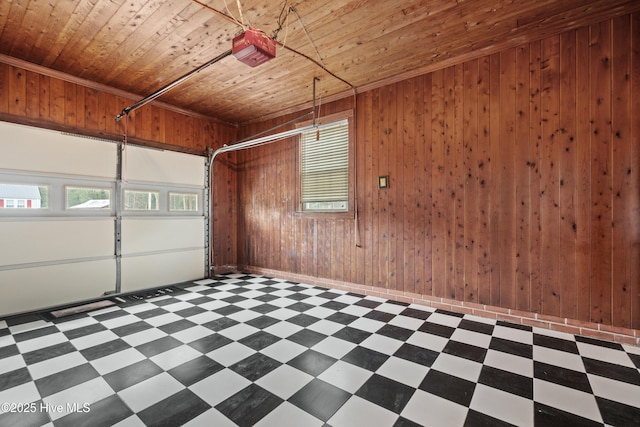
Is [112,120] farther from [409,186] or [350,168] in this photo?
[409,186]

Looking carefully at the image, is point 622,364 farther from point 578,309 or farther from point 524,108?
point 524,108

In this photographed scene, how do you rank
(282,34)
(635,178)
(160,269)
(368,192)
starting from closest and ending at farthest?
(635,178) < (282,34) < (368,192) < (160,269)

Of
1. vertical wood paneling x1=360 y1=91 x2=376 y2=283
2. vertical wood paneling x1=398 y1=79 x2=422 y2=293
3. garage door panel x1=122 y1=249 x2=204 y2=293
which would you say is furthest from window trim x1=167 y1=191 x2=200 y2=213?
vertical wood paneling x1=398 y1=79 x2=422 y2=293

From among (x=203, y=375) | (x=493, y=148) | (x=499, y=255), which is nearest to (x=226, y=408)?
(x=203, y=375)

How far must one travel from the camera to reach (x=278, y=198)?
558 centimetres

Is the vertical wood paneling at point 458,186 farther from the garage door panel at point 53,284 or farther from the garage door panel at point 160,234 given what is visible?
the garage door panel at point 53,284

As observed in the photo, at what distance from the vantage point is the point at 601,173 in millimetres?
2840

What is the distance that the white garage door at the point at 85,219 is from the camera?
137 inches

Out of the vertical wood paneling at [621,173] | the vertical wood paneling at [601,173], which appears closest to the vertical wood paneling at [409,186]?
the vertical wood paneling at [601,173]

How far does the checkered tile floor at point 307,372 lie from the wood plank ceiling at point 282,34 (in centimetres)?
293

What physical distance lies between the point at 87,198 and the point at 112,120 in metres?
1.26

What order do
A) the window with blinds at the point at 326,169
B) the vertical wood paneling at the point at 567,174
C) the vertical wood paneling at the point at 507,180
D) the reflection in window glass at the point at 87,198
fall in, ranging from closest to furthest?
1. the vertical wood paneling at the point at 567,174
2. the vertical wood paneling at the point at 507,180
3. the reflection in window glass at the point at 87,198
4. the window with blinds at the point at 326,169

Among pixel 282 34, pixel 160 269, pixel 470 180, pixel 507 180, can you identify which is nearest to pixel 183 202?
pixel 160 269

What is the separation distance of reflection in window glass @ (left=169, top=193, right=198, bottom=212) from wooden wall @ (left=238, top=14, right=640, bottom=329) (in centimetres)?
285
